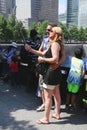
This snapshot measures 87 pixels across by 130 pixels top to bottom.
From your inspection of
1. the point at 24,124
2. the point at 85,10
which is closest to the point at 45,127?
the point at 24,124

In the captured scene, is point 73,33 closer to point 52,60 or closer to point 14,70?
point 14,70

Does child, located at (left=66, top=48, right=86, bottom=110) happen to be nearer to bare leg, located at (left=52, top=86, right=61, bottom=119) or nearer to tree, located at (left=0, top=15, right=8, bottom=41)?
bare leg, located at (left=52, top=86, right=61, bottom=119)

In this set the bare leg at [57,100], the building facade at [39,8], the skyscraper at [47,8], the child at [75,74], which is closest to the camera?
the bare leg at [57,100]

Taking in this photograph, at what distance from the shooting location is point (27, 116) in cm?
577

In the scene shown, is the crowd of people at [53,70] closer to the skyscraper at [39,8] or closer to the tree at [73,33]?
the skyscraper at [39,8]

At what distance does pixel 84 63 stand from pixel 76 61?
0.16 metres

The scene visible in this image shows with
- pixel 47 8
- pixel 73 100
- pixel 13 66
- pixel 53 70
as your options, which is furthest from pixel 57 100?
pixel 47 8

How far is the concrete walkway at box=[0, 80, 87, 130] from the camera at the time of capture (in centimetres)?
521

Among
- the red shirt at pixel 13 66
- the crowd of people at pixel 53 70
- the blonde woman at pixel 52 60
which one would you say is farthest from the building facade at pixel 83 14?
the blonde woman at pixel 52 60

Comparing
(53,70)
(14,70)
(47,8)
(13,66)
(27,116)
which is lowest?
(47,8)

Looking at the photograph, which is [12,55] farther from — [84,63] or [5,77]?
[84,63]

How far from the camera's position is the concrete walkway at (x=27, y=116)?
17.1ft

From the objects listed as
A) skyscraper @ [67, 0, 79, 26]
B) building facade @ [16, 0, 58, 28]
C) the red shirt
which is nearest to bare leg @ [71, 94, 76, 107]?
the red shirt

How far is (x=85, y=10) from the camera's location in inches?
4198
